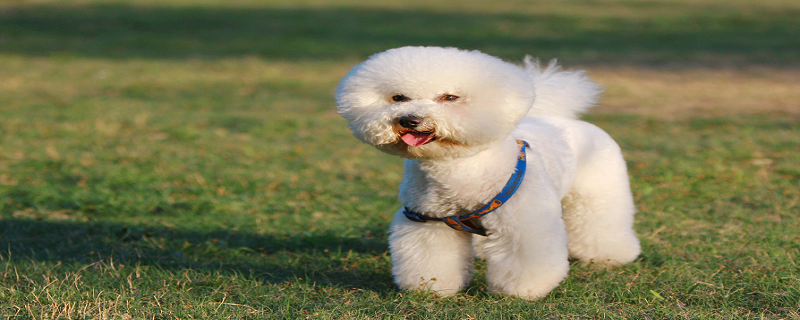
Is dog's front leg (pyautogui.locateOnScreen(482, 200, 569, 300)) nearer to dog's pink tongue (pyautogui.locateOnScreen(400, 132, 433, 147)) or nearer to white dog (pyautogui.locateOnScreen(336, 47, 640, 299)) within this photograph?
white dog (pyautogui.locateOnScreen(336, 47, 640, 299))

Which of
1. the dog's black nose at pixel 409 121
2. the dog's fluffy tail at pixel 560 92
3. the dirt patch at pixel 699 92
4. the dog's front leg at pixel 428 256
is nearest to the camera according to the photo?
the dog's black nose at pixel 409 121

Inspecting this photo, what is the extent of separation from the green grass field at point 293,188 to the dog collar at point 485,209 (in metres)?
0.34

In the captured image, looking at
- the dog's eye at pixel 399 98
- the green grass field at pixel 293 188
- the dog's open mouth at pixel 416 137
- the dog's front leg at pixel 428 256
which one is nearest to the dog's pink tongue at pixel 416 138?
the dog's open mouth at pixel 416 137

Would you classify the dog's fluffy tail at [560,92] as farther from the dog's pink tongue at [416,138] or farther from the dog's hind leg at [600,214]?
the dog's pink tongue at [416,138]

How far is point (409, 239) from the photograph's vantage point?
128 inches

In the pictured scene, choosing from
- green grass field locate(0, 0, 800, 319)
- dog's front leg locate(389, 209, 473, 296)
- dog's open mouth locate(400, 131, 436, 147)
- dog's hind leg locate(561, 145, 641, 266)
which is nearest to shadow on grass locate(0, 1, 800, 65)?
green grass field locate(0, 0, 800, 319)

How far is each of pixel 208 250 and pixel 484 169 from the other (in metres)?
1.96

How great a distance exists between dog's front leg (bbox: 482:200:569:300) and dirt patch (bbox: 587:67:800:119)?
593 centimetres

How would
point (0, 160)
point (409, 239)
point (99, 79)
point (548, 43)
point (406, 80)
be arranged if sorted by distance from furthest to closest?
1. point (548, 43)
2. point (99, 79)
3. point (0, 160)
4. point (409, 239)
5. point (406, 80)

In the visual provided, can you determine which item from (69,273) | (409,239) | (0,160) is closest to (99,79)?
(0,160)

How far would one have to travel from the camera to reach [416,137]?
8.92 ft

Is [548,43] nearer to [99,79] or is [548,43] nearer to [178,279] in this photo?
[99,79]

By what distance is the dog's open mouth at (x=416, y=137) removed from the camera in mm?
2699

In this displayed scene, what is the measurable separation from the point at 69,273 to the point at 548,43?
13.8 m
